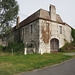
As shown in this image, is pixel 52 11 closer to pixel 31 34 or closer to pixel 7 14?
pixel 31 34

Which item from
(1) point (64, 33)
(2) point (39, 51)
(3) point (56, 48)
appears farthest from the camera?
(1) point (64, 33)

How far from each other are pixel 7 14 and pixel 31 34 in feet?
22.6

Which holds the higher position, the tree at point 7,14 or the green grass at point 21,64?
the tree at point 7,14

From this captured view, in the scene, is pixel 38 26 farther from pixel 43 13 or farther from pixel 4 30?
pixel 4 30

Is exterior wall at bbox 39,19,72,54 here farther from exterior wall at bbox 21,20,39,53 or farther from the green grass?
the green grass

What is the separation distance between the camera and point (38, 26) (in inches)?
662

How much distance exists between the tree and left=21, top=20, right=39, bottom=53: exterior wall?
3490mm

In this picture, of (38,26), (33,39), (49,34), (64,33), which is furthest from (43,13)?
(64,33)

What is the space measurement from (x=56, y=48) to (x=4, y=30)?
11649 millimetres

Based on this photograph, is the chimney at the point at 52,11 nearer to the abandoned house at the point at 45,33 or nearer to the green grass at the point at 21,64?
the abandoned house at the point at 45,33

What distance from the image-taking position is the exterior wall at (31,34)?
1694 centimetres

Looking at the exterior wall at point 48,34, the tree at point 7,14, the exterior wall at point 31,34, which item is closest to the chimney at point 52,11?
the exterior wall at point 48,34

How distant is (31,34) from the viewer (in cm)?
1870

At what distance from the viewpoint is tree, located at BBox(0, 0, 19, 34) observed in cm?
1970
